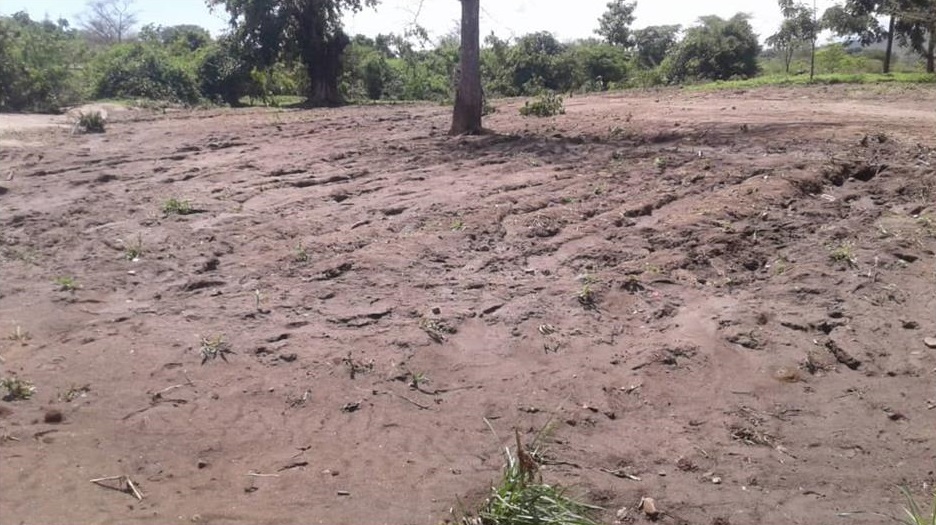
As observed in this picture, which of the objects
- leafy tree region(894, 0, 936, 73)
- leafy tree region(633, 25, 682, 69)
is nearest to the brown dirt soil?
leafy tree region(894, 0, 936, 73)

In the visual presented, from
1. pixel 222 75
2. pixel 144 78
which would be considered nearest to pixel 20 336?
pixel 222 75

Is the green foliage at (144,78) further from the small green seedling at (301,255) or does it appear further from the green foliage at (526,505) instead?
the green foliage at (526,505)

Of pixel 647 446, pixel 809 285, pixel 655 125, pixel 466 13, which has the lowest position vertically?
pixel 647 446

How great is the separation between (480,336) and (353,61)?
77.0 ft

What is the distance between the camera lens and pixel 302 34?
2469 cm

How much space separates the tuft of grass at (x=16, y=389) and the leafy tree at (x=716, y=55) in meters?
28.0

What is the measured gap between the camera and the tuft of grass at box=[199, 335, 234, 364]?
5141 millimetres

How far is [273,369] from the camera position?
5.04 m

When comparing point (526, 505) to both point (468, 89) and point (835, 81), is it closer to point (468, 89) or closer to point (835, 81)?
point (468, 89)

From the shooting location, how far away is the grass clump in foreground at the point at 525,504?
349 cm

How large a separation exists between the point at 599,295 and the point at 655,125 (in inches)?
257

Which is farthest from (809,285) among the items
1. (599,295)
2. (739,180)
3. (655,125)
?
(655,125)

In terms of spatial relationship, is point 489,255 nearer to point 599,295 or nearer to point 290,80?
point 599,295

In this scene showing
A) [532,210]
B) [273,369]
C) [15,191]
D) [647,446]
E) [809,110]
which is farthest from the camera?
[809,110]
